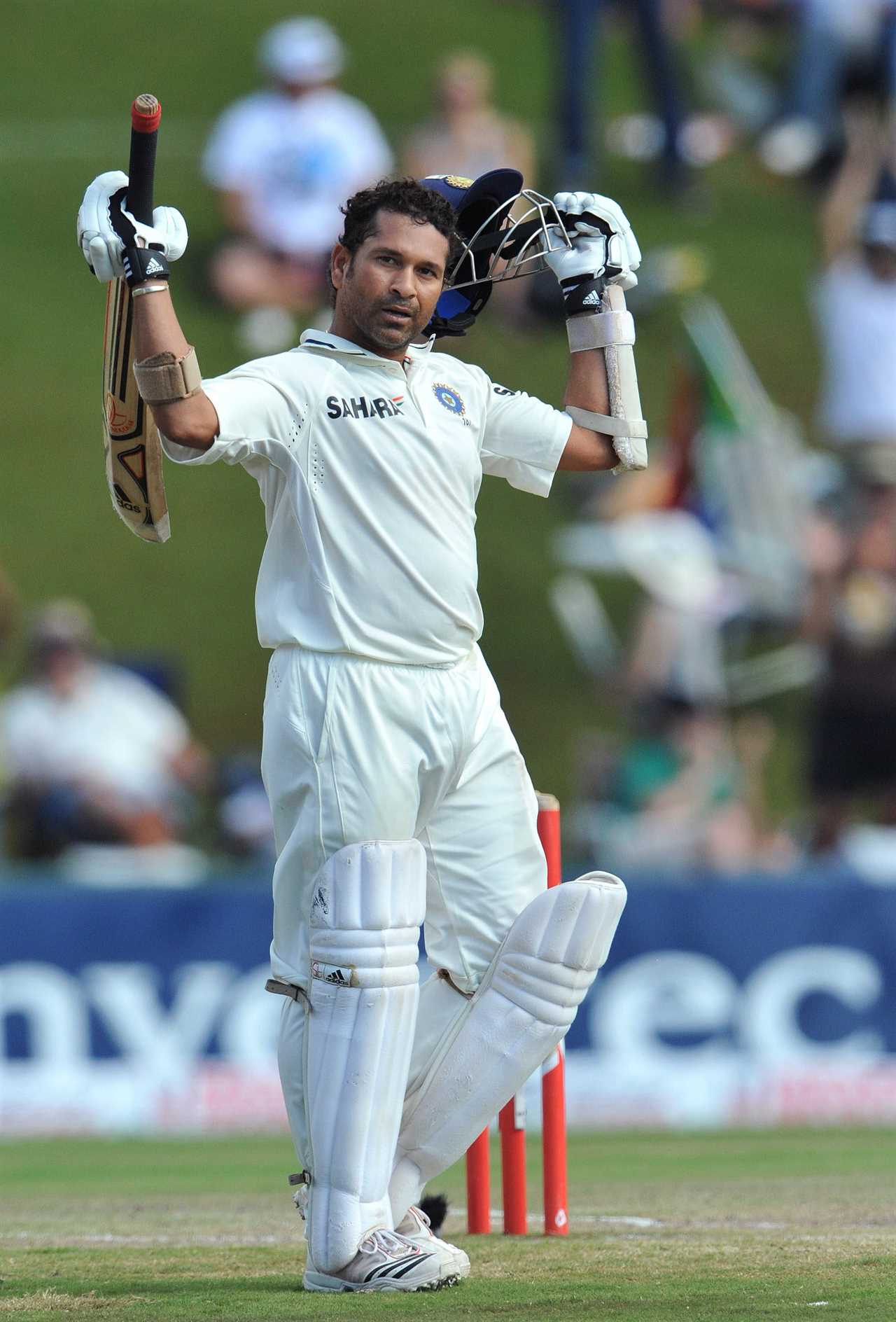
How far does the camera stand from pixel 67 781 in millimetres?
8586

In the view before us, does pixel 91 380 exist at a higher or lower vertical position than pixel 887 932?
higher

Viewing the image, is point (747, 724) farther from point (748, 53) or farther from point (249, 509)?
point (748, 53)

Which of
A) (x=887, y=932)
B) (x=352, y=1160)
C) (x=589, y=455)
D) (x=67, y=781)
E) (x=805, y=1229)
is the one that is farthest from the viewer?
(x=67, y=781)

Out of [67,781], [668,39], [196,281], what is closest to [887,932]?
[67,781]

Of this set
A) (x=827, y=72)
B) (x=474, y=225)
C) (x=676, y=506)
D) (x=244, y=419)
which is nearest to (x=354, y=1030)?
(x=244, y=419)

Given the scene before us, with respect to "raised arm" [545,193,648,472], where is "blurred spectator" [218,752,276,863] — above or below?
below

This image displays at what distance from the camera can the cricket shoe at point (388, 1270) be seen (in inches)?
134

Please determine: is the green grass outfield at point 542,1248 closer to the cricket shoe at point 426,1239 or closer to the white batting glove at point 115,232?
the cricket shoe at point 426,1239

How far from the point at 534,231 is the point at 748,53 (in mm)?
9913

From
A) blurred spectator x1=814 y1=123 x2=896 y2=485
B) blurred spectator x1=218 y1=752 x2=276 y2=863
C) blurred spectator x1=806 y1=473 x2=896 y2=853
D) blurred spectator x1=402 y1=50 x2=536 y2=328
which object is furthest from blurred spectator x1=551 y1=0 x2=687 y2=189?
blurred spectator x1=218 y1=752 x2=276 y2=863

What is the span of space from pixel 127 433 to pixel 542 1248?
5.67 feet

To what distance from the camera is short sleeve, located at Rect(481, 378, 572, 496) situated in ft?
12.4

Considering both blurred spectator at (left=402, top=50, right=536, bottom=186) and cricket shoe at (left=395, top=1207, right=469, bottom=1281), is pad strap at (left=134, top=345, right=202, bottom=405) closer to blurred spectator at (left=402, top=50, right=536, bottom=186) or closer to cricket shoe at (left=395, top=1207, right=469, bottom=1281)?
cricket shoe at (left=395, top=1207, right=469, bottom=1281)

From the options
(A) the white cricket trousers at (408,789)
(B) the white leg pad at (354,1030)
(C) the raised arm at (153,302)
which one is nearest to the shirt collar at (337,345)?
(C) the raised arm at (153,302)
